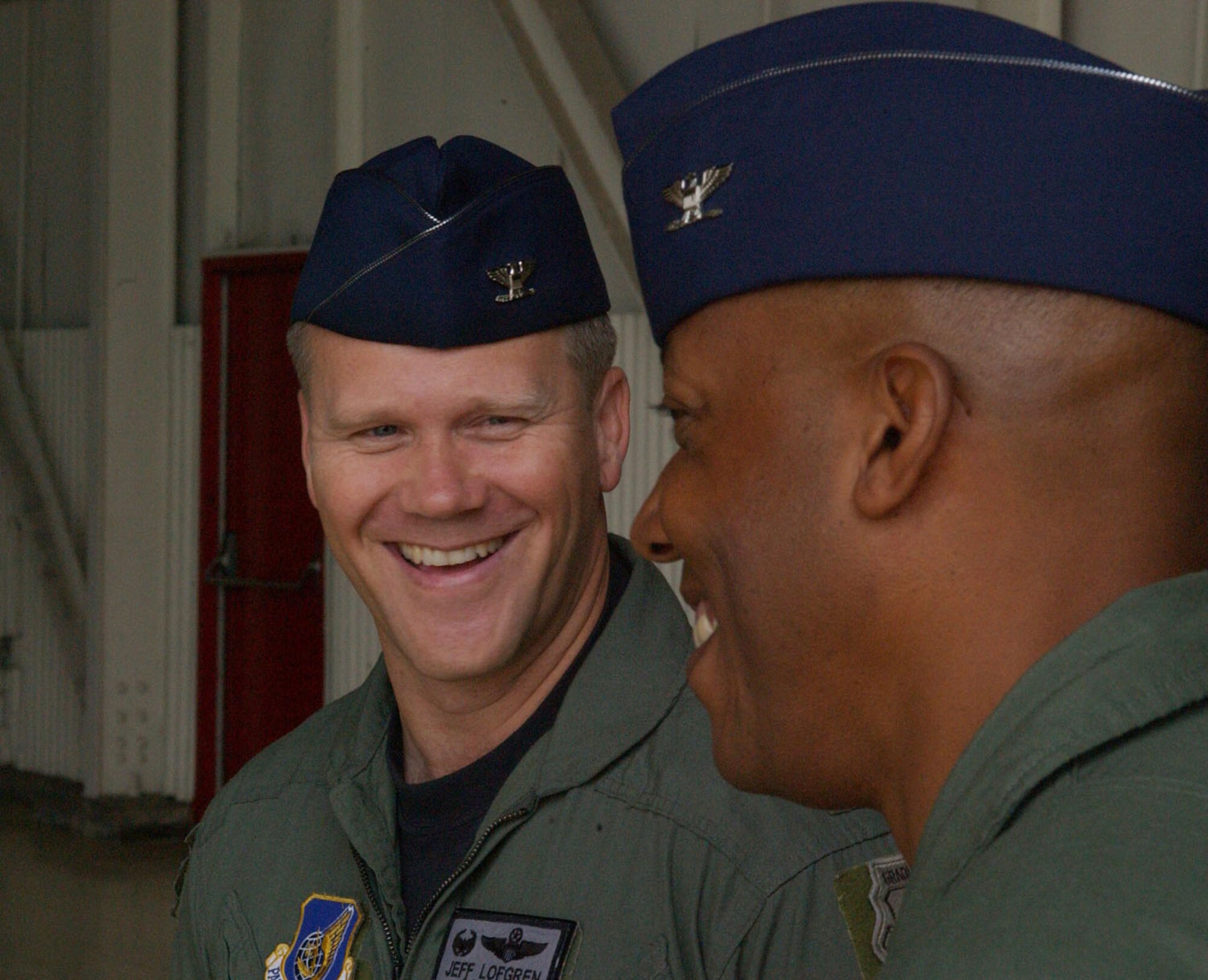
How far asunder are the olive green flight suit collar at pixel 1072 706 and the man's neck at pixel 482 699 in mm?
1085

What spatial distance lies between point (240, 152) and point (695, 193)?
22.1 ft

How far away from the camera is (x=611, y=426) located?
6.68 ft

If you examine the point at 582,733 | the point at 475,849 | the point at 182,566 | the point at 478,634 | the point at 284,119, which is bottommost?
the point at 182,566

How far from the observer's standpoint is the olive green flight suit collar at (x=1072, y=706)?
81 cm

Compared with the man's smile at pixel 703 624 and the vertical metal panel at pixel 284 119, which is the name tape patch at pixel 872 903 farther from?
the vertical metal panel at pixel 284 119

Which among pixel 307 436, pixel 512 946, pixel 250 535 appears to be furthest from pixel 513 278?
pixel 250 535

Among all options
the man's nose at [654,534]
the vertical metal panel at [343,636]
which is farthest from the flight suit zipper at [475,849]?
the vertical metal panel at [343,636]

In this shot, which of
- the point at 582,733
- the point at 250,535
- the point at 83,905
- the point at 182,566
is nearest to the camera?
the point at 582,733

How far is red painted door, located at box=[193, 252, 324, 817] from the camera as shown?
287 inches

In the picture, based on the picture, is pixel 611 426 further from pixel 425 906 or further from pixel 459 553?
pixel 425 906

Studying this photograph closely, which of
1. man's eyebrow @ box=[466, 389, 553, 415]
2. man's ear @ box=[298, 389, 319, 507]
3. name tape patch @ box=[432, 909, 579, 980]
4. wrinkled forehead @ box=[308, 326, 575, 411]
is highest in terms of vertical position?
wrinkled forehead @ box=[308, 326, 575, 411]

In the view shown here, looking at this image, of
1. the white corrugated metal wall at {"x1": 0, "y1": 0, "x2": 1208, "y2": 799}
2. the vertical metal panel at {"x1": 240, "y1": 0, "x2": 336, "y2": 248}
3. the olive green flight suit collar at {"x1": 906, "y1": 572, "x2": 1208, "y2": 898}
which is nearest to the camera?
the olive green flight suit collar at {"x1": 906, "y1": 572, "x2": 1208, "y2": 898}

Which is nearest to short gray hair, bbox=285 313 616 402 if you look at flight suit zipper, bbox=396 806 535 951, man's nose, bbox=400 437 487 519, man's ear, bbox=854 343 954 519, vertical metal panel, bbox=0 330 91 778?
man's nose, bbox=400 437 487 519

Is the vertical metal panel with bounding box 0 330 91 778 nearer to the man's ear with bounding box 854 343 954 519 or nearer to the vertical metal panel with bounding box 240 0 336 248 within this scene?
the vertical metal panel with bounding box 240 0 336 248
